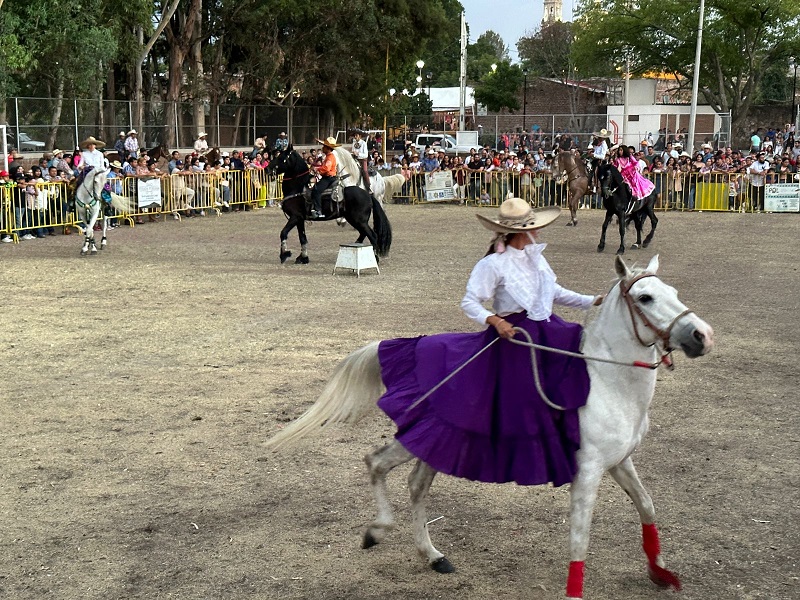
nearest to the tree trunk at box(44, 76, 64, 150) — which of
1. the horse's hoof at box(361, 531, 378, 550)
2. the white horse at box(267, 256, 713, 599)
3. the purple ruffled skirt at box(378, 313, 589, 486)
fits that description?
the horse's hoof at box(361, 531, 378, 550)

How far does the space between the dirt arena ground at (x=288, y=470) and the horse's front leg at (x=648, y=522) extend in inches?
4.1

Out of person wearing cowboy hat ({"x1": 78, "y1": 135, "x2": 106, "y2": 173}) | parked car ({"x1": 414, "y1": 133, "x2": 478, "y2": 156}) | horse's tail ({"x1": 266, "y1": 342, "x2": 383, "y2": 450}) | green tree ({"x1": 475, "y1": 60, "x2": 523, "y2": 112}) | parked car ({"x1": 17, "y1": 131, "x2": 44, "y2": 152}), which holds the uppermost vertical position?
green tree ({"x1": 475, "y1": 60, "x2": 523, "y2": 112})

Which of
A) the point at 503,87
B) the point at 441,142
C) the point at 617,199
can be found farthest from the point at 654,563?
the point at 503,87

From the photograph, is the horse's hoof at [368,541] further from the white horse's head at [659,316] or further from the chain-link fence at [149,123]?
the chain-link fence at [149,123]

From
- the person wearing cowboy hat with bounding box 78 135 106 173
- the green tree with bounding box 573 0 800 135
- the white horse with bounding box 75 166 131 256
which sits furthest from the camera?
the green tree with bounding box 573 0 800 135

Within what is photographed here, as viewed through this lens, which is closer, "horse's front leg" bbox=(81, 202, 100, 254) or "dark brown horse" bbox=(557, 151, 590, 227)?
"horse's front leg" bbox=(81, 202, 100, 254)

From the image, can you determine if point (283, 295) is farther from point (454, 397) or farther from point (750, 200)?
point (750, 200)

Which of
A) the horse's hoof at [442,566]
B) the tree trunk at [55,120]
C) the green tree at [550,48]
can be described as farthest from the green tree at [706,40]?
the horse's hoof at [442,566]

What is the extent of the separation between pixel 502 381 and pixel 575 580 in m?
0.96

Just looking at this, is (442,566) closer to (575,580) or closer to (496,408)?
(575,580)

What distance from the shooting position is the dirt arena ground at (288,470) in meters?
4.94

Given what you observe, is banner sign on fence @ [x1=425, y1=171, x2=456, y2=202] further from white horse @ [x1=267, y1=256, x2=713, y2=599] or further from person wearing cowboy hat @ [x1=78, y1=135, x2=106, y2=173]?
white horse @ [x1=267, y1=256, x2=713, y2=599]

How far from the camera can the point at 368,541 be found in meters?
5.14

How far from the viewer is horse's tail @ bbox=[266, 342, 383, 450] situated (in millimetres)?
5121
